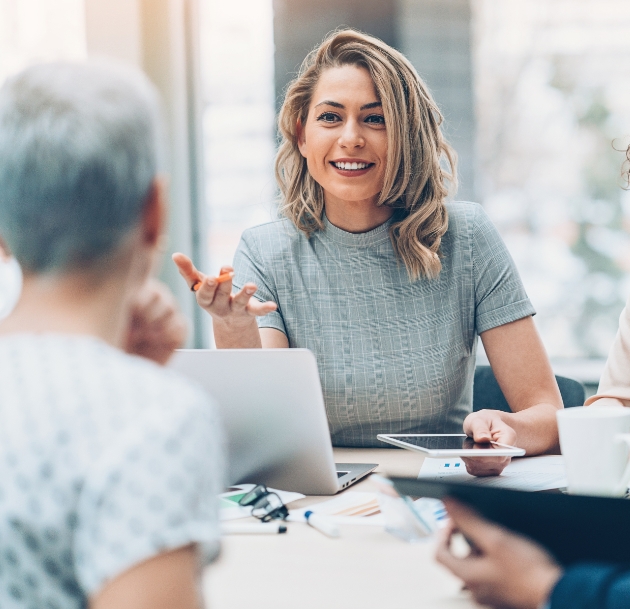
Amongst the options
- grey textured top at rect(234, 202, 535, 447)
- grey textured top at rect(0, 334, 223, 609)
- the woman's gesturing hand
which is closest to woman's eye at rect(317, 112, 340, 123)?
grey textured top at rect(234, 202, 535, 447)

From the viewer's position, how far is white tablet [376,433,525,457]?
1.17 m

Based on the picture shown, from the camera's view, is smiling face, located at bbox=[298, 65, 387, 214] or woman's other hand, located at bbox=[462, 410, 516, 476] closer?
woman's other hand, located at bbox=[462, 410, 516, 476]

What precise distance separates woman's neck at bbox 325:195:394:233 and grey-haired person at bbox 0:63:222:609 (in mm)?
1343

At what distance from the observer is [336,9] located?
10.6ft

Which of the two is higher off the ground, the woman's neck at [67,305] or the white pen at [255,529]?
the woman's neck at [67,305]

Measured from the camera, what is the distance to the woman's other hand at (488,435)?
126 centimetres

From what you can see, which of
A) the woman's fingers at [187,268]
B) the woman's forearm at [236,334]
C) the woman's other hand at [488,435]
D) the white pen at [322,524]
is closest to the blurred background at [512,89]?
the woman's forearm at [236,334]

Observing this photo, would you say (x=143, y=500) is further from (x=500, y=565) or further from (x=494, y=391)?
(x=494, y=391)

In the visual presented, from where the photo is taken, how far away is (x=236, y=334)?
5.34 feet

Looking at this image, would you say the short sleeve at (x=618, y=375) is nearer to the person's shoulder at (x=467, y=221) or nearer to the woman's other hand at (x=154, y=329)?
the person's shoulder at (x=467, y=221)

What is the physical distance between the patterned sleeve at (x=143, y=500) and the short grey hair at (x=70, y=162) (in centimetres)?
15

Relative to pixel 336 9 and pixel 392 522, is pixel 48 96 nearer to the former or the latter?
pixel 392 522

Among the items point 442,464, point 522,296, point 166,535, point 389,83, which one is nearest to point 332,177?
point 389,83

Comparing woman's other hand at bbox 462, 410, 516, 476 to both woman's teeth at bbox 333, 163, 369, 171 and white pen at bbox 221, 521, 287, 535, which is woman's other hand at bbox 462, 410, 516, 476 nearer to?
white pen at bbox 221, 521, 287, 535
